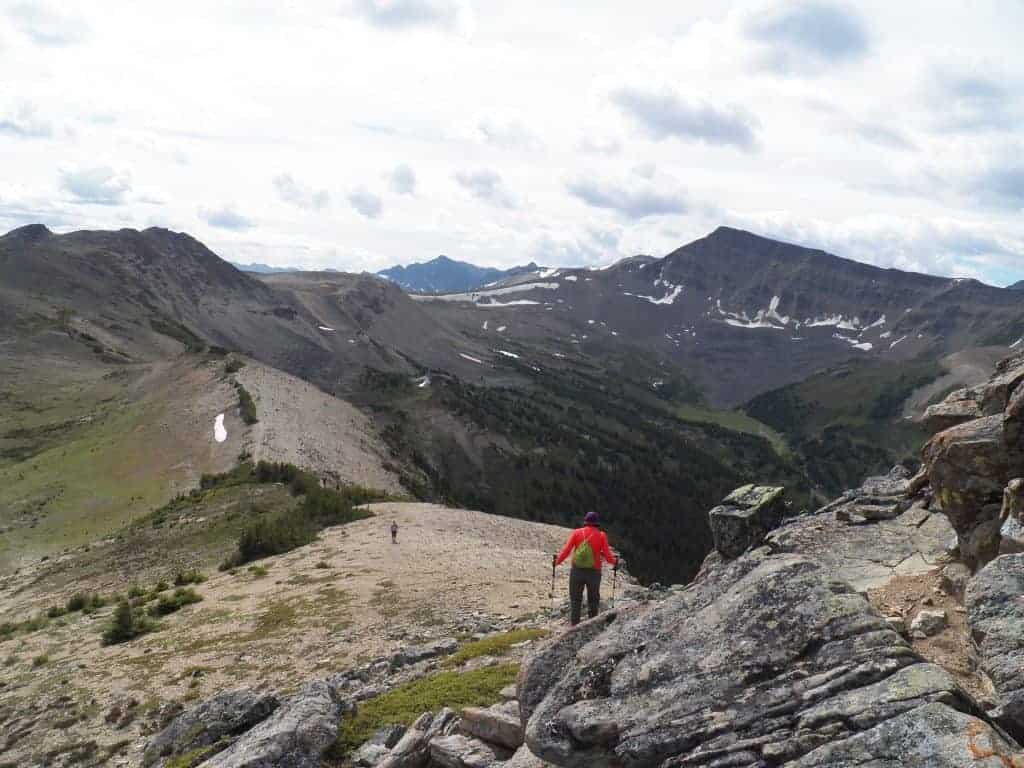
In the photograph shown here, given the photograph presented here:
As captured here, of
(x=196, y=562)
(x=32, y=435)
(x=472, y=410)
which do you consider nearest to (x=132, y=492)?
(x=196, y=562)

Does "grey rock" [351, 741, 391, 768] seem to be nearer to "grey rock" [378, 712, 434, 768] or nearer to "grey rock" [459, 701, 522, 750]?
"grey rock" [378, 712, 434, 768]

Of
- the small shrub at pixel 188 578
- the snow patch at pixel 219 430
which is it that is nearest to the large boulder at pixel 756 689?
the small shrub at pixel 188 578

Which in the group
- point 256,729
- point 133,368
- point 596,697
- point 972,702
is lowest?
point 256,729

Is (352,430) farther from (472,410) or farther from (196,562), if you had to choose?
(472,410)

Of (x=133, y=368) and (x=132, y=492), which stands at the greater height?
(x=133, y=368)

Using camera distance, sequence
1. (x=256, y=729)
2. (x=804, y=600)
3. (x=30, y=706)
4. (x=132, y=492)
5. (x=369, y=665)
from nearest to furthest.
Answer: (x=804, y=600) < (x=256, y=729) < (x=369, y=665) < (x=30, y=706) < (x=132, y=492)

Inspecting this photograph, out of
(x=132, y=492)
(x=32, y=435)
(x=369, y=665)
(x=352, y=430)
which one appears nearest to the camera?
(x=369, y=665)

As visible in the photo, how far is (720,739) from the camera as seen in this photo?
347 inches

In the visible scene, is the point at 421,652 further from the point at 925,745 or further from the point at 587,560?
the point at 925,745

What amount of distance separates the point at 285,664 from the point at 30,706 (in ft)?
29.8

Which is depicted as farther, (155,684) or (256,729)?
(155,684)

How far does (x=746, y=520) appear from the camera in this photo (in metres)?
20.6

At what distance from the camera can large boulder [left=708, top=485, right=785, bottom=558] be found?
2062 centimetres

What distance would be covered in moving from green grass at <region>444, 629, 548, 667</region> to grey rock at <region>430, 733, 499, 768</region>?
8.02m
